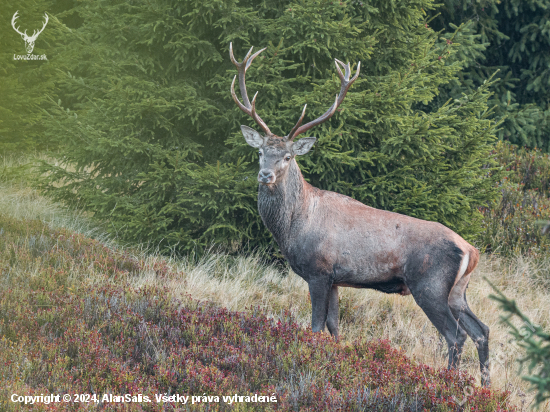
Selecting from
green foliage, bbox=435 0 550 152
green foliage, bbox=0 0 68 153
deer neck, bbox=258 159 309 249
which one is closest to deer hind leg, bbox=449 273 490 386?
deer neck, bbox=258 159 309 249

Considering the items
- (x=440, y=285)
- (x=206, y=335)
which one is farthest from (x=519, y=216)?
(x=206, y=335)

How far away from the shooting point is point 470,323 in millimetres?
5168

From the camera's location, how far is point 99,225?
27.0 ft

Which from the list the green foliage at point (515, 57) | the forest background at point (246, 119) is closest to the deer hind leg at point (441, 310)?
the forest background at point (246, 119)

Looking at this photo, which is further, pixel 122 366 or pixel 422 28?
pixel 422 28

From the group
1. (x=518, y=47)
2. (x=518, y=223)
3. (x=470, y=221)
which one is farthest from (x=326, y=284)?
(x=518, y=47)

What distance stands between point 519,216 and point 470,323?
4.77 meters

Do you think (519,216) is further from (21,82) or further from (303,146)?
(21,82)

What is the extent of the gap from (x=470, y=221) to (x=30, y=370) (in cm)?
604

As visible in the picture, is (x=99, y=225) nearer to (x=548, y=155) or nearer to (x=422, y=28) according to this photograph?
(x=422, y=28)

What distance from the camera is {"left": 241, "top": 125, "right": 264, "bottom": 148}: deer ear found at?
5.75m

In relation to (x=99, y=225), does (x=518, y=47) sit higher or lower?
higher

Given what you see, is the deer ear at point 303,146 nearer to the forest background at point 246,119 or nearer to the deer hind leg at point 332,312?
the forest background at point 246,119

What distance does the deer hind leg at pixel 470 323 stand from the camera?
5043 mm
